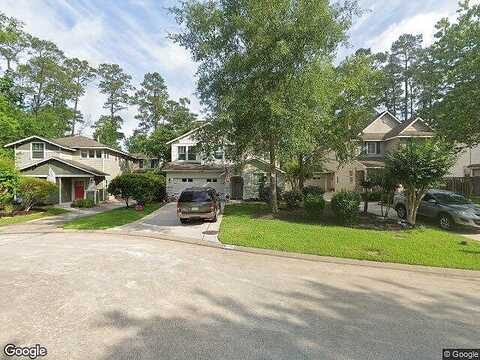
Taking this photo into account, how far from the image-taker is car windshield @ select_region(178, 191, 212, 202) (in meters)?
13.7

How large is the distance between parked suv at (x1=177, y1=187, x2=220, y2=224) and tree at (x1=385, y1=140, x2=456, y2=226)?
26.0 ft

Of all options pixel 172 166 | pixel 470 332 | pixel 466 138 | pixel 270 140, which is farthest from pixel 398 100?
pixel 470 332

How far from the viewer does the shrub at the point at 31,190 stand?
19.5 meters

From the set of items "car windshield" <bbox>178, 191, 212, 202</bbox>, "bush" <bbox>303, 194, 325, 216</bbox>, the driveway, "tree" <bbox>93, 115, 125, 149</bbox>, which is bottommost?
the driveway

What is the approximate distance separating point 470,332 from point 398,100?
191ft

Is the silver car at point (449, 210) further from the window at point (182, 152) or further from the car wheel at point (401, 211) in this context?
the window at point (182, 152)

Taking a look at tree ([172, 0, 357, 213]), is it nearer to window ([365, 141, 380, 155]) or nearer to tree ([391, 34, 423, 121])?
window ([365, 141, 380, 155])

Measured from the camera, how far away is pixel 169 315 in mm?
4543

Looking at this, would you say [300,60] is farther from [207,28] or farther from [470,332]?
[470,332]

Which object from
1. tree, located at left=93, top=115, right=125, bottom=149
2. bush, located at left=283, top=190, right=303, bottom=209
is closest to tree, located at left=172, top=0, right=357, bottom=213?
bush, located at left=283, top=190, right=303, bottom=209

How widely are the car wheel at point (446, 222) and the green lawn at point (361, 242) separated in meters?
1.83

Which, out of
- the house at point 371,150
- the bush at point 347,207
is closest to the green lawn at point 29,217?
the bush at point 347,207

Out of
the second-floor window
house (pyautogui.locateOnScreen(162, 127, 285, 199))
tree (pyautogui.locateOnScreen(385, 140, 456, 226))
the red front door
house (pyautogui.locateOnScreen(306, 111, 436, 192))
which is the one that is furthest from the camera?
house (pyautogui.locateOnScreen(306, 111, 436, 192))

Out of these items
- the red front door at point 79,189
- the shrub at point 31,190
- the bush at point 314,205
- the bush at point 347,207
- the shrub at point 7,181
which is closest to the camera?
the bush at point 347,207
